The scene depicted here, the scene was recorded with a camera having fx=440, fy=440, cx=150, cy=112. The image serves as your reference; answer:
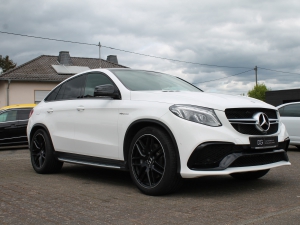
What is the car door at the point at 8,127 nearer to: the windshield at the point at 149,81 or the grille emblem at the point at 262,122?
the windshield at the point at 149,81

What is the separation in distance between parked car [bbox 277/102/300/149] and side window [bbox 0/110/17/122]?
30.4 ft

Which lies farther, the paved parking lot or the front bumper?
the front bumper

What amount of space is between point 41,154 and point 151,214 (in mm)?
3756

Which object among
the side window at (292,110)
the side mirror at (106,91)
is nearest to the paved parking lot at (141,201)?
the side mirror at (106,91)

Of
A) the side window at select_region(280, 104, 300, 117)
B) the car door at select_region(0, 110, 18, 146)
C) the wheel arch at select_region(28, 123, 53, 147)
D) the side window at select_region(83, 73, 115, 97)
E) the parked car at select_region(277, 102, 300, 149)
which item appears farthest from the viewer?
the car door at select_region(0, 110, 18, 146)

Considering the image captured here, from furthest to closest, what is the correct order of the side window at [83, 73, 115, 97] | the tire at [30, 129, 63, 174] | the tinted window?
the tinted window, the tire at [30, 129, 63, 174], the side window at [83, 73, 115, 97]

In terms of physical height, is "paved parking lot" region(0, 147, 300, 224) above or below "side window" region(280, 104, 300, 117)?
below

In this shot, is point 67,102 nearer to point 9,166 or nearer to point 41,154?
point 41,154

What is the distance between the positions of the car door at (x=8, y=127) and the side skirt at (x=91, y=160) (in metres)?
8.90

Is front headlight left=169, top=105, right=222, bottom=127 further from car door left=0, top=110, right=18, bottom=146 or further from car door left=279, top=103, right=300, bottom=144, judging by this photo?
car door left=0, top=110, right=18, bottom=146

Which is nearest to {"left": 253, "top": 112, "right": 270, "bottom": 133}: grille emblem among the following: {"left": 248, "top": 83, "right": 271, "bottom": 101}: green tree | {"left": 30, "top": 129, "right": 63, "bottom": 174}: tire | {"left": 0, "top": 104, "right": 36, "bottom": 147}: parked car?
{"left": 30, "top": 129, "right": 63, "bottom": 174}: tire

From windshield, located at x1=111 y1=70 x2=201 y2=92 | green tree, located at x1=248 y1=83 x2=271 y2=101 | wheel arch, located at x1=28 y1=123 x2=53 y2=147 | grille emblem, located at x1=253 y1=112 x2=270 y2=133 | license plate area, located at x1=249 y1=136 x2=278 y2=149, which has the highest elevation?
green tree, located at x1=248 y1=83 x2=271 y2=101

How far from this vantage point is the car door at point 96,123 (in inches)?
232

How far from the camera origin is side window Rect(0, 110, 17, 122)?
1570 centimetres
